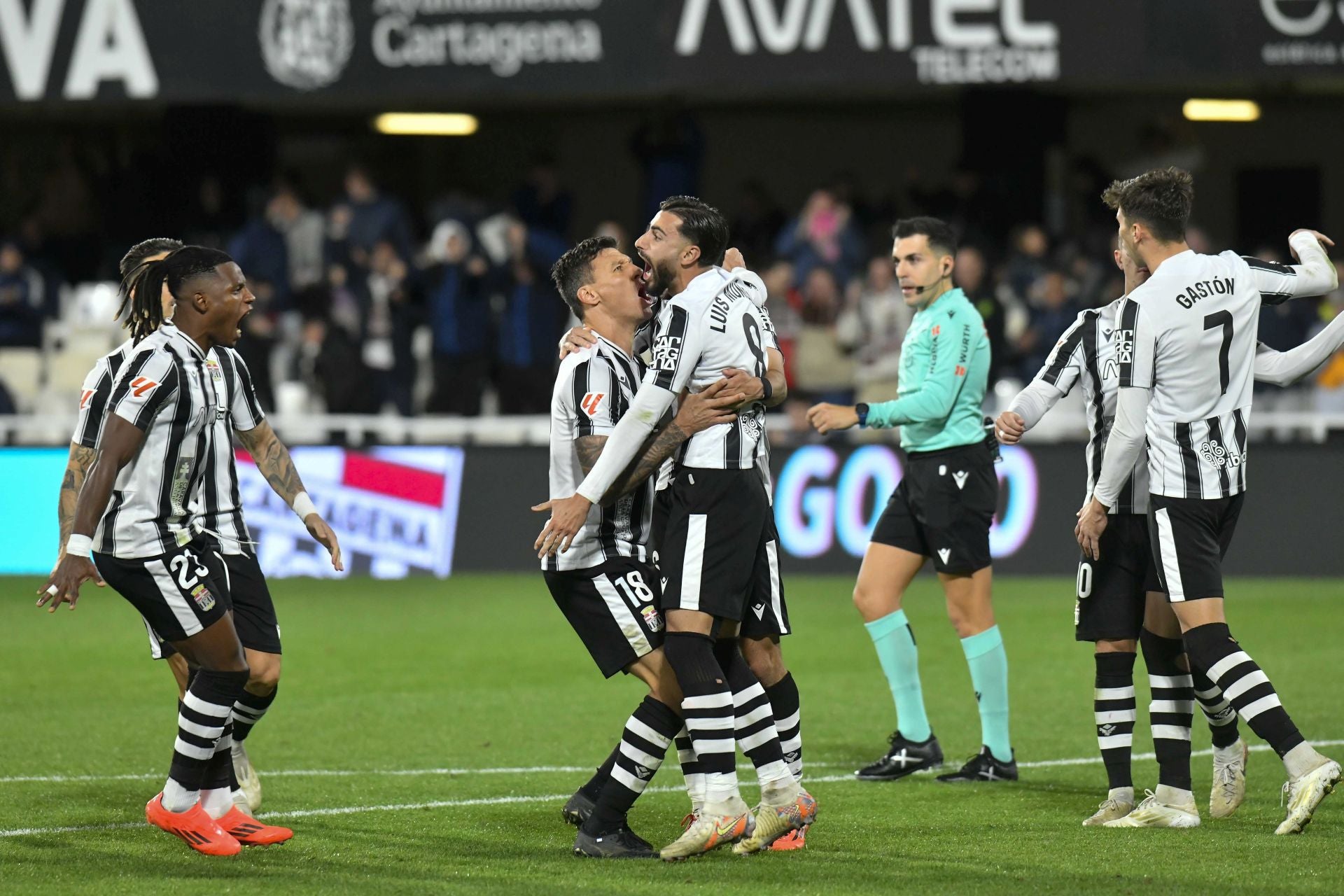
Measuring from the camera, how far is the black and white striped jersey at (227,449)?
6.43 meters

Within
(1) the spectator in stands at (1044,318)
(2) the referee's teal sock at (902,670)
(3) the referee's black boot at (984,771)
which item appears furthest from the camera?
(1) the spectator in stands at (1044,318)

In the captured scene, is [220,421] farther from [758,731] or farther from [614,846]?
[758,731]

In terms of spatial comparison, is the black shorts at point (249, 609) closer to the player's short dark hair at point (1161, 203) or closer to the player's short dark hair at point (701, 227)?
the player's short dark hair at point (701, 227)

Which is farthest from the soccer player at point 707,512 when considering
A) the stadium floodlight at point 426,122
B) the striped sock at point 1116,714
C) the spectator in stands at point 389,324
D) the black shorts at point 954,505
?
the stadium floodlight at point 426,122

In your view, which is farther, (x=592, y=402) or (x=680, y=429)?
(x=592, y=402)

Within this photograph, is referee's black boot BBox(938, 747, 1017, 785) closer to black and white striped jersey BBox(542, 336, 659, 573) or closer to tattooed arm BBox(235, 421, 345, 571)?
black and white striped jersey BBox(542, 336, 659, 573)

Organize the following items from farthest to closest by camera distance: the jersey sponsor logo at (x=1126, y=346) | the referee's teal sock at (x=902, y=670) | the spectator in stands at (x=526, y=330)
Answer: the spectator in stands at (x=526, y=330) < the referee's teal sock at (x=902, y=670) < the jersey sponsor logo at (x=1126, y=346)

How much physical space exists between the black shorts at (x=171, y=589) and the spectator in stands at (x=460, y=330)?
11.3m

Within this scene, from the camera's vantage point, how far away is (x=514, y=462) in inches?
587

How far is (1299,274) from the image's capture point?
659 cm

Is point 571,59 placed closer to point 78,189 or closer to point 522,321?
point 522,321

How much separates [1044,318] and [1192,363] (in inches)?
415

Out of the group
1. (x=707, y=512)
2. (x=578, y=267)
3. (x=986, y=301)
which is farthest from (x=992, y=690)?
(x=986, y=301)

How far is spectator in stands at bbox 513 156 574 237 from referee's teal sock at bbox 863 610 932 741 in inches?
442
